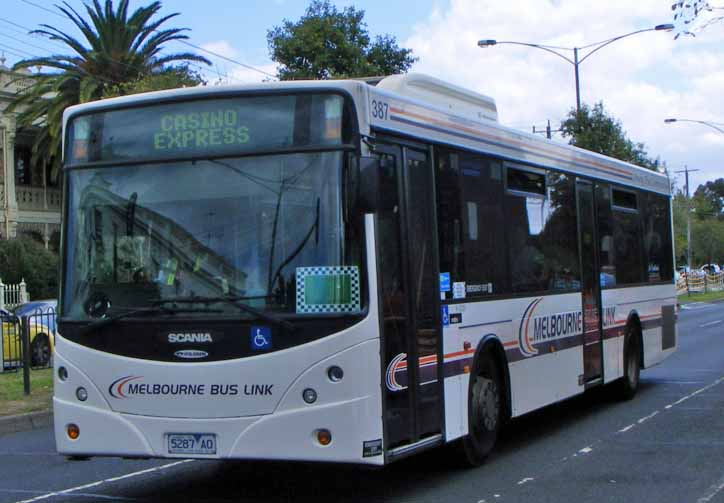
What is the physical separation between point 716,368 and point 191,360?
1377 cm

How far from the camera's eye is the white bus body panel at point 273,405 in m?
7.31

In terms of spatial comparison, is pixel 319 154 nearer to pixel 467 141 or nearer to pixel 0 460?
pixel 467 141

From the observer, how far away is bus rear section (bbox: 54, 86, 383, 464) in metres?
7.36

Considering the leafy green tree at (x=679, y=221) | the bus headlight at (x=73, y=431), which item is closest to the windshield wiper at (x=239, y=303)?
the bus headlight at (x=73, y=431)

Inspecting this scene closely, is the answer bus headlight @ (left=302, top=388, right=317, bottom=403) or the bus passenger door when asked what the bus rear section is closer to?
bus headlight @ (left=302, top=388, right=317, bottom=403)

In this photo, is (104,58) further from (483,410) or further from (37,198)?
(483,410)

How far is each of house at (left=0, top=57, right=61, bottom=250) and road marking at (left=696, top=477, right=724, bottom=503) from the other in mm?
32253

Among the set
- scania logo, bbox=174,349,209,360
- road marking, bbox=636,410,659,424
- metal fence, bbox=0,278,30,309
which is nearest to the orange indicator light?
scania logo, bbox=174,349,209,360

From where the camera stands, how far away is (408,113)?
27.7 ft

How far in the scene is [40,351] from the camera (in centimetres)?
1839

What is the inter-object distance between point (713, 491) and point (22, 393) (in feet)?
32.7

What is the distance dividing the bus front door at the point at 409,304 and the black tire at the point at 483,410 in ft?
2.81

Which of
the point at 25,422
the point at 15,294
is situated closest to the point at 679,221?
the point at 15,294

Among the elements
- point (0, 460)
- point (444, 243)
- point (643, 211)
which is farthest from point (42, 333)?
point (444, 243)
